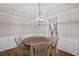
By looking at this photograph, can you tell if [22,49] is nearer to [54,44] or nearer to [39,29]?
[39,29]

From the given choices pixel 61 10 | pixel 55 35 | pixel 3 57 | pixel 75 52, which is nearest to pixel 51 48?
pixel 55 35

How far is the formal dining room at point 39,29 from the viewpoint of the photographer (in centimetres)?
161

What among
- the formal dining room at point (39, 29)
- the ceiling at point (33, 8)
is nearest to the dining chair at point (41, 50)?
the formal dining room at point (39, 29)

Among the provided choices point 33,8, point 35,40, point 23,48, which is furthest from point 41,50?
point 33,8

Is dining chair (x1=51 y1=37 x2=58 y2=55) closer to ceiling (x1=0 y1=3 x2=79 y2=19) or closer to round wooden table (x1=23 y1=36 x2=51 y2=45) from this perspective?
round wooden table (x1=23 y1=36 x2=51 y2=45)

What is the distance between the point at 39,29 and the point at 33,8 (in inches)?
16.4

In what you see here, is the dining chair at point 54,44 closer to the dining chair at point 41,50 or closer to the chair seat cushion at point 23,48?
the dining chair at point 41,50

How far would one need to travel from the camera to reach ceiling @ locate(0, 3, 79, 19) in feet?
5.38

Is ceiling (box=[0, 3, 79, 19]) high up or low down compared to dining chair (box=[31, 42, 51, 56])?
up

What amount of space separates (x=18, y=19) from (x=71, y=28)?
0.98 m

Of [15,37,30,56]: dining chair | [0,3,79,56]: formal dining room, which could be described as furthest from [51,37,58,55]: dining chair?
[15,37,30,56]: dining chair

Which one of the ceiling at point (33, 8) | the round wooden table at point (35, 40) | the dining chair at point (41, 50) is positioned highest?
the ceiling at point (33, 8)

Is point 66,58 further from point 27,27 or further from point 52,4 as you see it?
point 52,4

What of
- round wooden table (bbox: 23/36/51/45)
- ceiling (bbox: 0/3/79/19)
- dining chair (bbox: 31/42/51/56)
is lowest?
dining chair (bbox: 31/42/51/56)
